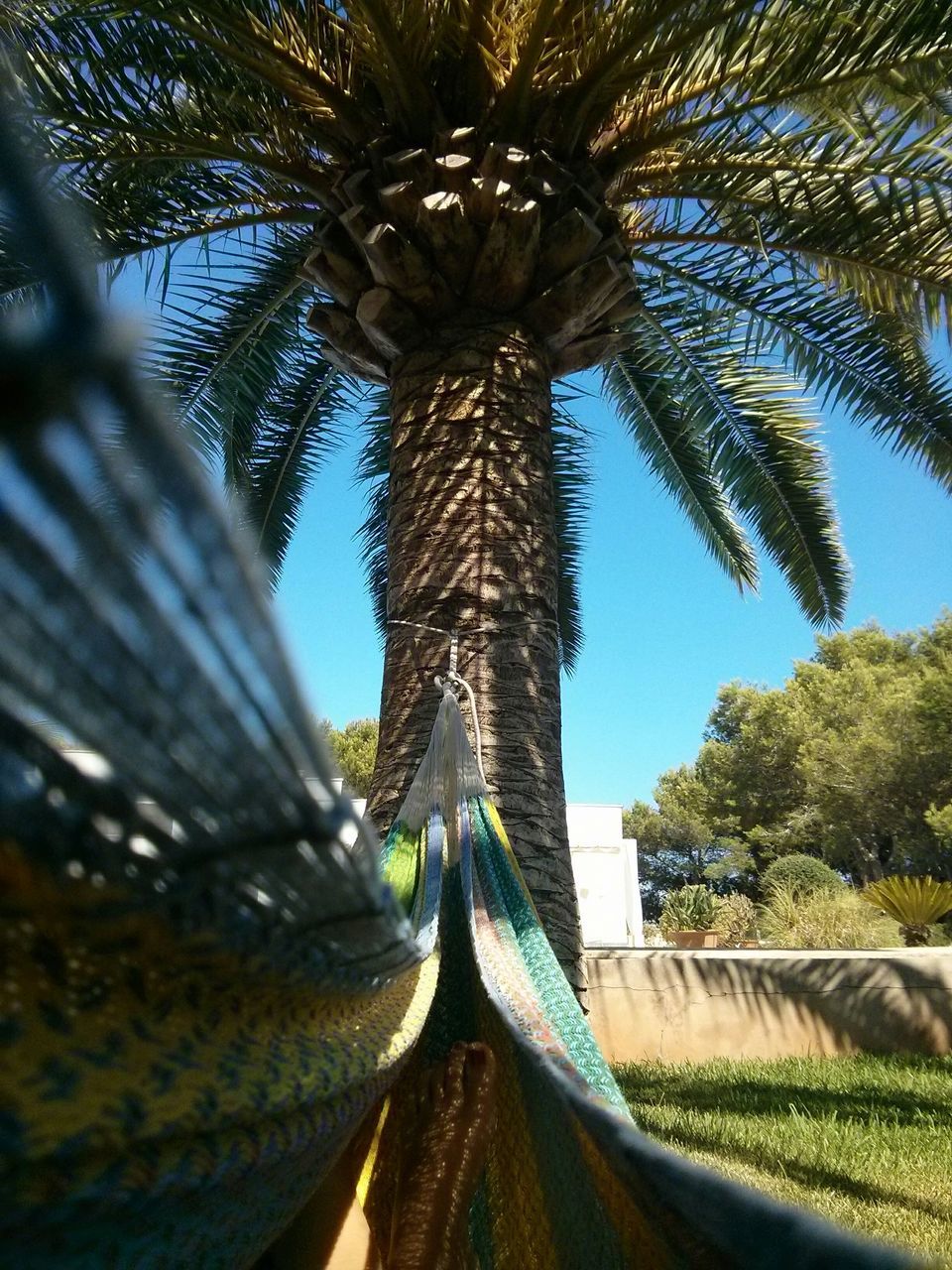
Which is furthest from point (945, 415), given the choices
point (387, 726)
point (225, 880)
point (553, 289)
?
point (225, 880)

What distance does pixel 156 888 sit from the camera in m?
0.54

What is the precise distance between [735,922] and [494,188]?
13.4 metres

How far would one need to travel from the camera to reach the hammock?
413 mm

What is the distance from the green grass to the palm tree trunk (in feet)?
4.71

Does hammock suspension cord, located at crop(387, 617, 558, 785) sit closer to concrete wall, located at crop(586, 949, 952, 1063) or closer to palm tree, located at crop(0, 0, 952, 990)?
palm tree, located at crop(0, 0, 952, 990)

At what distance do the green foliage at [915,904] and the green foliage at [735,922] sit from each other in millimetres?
3657

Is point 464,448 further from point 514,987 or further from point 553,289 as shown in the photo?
point 514,987

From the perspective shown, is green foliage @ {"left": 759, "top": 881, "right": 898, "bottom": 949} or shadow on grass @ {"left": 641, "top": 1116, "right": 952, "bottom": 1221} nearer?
shadow on grass @ {"left": 641, "top": 1116, "right": 952, "bottom": 1221}

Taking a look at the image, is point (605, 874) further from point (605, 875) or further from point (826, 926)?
point (826, 926)

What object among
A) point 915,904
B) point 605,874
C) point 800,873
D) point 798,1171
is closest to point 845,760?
point 800,873

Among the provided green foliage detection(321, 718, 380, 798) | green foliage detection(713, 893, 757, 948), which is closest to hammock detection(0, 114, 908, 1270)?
green foliage detection(713, 893, 757, 948)

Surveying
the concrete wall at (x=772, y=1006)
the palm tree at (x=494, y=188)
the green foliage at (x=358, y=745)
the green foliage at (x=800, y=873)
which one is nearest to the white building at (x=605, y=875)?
the green foliage at (x=800, y=873)

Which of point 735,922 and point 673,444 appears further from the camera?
point 735,922

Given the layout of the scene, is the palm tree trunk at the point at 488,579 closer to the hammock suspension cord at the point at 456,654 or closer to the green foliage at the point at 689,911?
the hammock suspension cord at the point at 456,654
